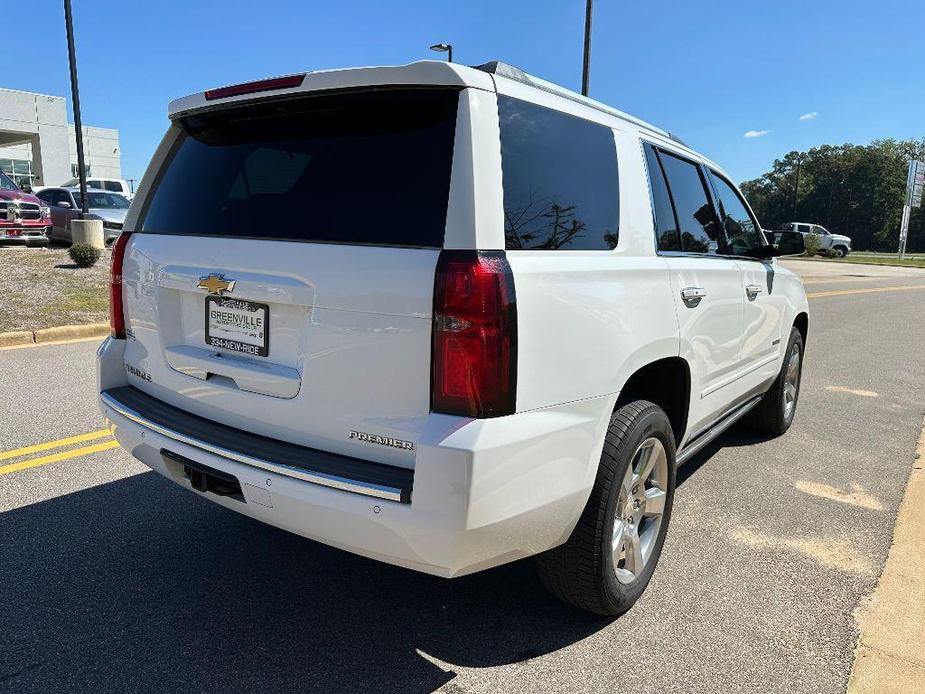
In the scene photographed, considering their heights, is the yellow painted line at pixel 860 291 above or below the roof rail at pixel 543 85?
below

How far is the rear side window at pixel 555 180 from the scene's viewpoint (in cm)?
221

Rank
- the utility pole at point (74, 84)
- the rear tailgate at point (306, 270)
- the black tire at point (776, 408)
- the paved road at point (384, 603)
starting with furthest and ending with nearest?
the utility pole at point (74, 84), the black tire at point (776, 408), the paved road at point (384, 603), the rear tailgate at point (306, 270)

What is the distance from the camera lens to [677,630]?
8.82 feet

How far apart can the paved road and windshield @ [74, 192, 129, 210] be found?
651 inches

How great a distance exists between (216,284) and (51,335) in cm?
728

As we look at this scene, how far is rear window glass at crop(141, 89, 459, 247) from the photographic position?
2154 mm

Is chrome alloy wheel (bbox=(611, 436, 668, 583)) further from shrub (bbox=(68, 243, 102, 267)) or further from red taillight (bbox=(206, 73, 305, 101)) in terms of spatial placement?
shrub (bbox=(68, 243, 102, 267))

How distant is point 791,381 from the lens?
17.7ft

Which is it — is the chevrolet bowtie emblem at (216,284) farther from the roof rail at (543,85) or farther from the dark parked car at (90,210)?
the dark parked car at (90,210)

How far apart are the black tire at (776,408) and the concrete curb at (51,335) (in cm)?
782

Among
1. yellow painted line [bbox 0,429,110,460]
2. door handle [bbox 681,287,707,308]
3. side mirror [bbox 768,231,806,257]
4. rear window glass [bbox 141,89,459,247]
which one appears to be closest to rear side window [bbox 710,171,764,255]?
side mirror [bbox 768,231,806,257]

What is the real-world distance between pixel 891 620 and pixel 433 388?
2.21m

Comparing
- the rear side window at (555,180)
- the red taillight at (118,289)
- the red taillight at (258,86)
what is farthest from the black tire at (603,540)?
the red taillight at (118,289)

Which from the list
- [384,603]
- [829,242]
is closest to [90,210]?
[384,603]
